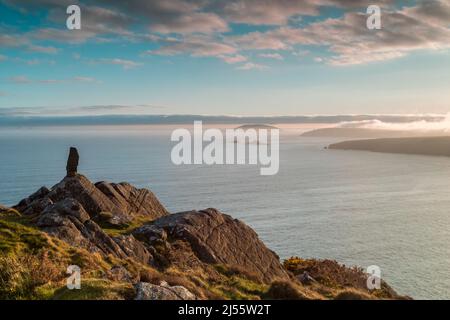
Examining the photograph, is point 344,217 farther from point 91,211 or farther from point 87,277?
point 87,277

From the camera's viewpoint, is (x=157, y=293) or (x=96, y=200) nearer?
(x=157, y=293)

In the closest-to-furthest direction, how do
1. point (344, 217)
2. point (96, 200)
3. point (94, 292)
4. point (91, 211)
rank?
point (94, 292), point (91, 211), point (96, 200), point (344, 217)

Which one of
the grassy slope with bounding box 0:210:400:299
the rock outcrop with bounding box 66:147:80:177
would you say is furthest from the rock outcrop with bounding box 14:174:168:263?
the grassy slope with bounding box 0:210:400:299

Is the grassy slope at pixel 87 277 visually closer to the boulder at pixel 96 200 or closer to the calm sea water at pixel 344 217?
the boulder at pixel 96 200

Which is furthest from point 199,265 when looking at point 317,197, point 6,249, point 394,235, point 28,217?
point 317,197

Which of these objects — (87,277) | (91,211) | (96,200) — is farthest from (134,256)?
(96,200)
